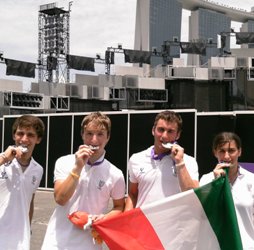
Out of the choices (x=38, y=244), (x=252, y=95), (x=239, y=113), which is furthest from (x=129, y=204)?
(x=252, y=95)

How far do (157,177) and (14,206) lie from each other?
1.05 meters

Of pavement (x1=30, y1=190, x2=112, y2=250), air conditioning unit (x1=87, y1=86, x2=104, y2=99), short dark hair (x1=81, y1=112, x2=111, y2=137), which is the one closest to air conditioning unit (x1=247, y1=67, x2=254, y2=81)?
air conditioning unit (x1=87, y1=86, x2=104, y2=99)

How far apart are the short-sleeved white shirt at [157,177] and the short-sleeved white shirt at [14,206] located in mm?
812

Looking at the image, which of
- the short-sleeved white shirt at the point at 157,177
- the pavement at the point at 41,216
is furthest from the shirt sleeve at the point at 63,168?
the pavement at the point at 41,216

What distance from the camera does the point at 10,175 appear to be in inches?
137

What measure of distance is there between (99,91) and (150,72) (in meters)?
7.18

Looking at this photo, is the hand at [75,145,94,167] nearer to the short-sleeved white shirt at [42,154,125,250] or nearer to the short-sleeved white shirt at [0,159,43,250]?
the short-sleeved white shirt at [42,154,125,250]

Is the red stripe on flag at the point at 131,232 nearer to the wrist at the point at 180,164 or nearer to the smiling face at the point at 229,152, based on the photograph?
the wrist at the point at 180,164

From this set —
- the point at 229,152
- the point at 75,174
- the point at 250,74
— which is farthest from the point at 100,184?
the point at 250,74

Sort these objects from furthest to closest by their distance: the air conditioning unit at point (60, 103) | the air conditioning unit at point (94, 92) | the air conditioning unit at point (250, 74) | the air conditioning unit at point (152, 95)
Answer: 1. the air conditioning unit at point (152, 95)
2. the air conditioning unit at point (94, 92)
3. the air conditioning unit at point (250, 74)
4. the air conditioning unit at point (60, 103)

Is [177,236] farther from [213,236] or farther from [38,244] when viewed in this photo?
[38,244]

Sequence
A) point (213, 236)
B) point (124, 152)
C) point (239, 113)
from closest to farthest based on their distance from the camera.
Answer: point (213, 236)
point (239, 113)
point (124, 152)

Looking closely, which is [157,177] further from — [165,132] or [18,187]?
[18,187]

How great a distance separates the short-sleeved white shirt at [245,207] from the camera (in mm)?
3359
